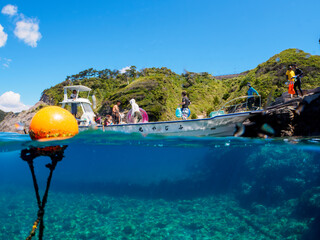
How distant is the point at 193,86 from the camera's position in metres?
45.1

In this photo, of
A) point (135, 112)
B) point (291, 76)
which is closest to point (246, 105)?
point (291, 76)

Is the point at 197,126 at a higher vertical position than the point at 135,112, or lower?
lower

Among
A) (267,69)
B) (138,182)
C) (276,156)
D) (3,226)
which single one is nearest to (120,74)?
(138,182)

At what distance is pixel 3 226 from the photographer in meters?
12.3

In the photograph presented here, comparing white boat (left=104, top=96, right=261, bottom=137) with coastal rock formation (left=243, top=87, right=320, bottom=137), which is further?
coastal rock formation (left=243, top=87, right=320, bottom=137)

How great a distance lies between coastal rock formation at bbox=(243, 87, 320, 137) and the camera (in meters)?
12.7

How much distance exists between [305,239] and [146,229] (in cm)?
732

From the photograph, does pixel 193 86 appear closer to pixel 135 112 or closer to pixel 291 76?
pixel 291 76

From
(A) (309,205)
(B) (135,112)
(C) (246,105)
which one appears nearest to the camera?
(A) (309,205)

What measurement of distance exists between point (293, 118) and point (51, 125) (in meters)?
14.4

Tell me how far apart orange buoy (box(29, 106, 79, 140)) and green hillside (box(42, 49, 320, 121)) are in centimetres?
2605

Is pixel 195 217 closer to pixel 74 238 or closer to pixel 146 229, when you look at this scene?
pixel 146 229

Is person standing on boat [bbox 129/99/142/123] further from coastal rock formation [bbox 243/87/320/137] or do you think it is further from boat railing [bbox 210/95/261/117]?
coastal rock formation [bbox 243/87/320/137]

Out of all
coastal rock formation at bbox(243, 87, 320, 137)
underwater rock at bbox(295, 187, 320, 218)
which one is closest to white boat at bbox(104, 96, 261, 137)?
coastal rock formation at bbox(243, 87, 320, 137)
